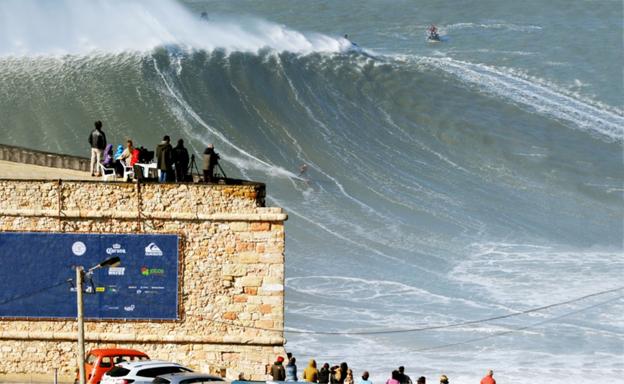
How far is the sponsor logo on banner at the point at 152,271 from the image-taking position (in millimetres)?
25312

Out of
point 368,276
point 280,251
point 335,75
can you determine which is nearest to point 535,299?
point 368,276

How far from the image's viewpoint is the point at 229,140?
183 feet

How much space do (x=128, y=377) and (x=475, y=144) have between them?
4043 centimetres

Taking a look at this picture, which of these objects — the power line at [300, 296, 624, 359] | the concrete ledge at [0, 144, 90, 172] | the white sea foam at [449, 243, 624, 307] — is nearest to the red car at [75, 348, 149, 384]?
the concrete ledge at [0, 144, 90, 172]

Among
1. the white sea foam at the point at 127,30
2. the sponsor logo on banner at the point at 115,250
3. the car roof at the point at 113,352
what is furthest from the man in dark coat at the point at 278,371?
the white sea foam at the point at 127,30

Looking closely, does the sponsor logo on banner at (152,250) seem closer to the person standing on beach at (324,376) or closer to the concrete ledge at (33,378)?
the concrete ledge at (33,378)

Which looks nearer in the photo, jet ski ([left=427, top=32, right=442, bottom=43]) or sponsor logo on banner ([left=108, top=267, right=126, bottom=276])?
sponsor logo on banner ([left=108, top=267, right=126, bottom=276])

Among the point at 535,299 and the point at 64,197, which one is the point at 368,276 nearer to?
the point at 535,299

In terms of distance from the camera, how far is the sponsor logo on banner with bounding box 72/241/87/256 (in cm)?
2530

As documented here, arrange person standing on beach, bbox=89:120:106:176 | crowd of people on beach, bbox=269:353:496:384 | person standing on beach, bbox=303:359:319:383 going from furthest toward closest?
person standing on beach, bbox=89:120:106:176 → person standing on beach, bbox=303:359:319:383 → crowd of people on beach, bbox=269:353:496:384

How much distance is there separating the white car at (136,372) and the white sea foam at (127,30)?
4338 cm

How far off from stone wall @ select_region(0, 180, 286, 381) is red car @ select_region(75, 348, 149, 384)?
5.29 feet

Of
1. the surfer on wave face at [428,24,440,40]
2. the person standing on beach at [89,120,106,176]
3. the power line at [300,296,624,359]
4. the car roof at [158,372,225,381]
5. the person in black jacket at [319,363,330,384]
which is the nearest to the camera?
the car roof at [158,372,225,381]

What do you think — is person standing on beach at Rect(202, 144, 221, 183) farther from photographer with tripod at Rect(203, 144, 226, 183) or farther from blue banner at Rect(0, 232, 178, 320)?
blue banner at Rect(0, 232, 178, 320)
